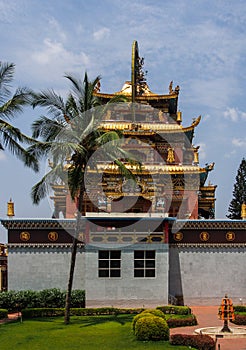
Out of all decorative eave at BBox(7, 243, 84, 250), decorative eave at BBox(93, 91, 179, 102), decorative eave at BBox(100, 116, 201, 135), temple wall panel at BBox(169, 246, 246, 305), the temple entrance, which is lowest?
temple wall panel at BBox(169, 246, 246, 305)

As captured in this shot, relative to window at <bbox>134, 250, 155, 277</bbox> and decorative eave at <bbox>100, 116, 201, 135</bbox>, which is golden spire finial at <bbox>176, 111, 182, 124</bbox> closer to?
decorative eave at <bbox>100, 116, 201, 135</bbox>

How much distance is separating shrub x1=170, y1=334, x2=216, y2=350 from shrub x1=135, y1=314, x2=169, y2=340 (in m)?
0.77

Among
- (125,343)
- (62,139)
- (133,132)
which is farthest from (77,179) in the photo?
(133,132)

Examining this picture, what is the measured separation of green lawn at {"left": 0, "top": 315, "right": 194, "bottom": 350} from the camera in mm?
16922

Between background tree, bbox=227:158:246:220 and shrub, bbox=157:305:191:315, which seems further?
background tree, bbox=227:158:246:220

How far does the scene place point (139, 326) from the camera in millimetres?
17938

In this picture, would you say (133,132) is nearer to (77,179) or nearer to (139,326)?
(77,179)

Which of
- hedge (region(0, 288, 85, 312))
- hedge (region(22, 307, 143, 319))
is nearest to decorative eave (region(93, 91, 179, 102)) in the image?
hedge (region(0, 288, 85, 312))

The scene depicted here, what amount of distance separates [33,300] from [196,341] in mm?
12195

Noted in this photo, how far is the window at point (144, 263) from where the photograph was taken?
26.3 meters

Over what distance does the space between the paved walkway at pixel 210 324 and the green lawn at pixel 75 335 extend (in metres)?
1.86

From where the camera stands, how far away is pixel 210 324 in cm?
2169

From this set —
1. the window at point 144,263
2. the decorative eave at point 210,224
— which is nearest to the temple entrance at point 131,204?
the decorative eave at point 210,224

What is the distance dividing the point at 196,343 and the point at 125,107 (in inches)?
1040
